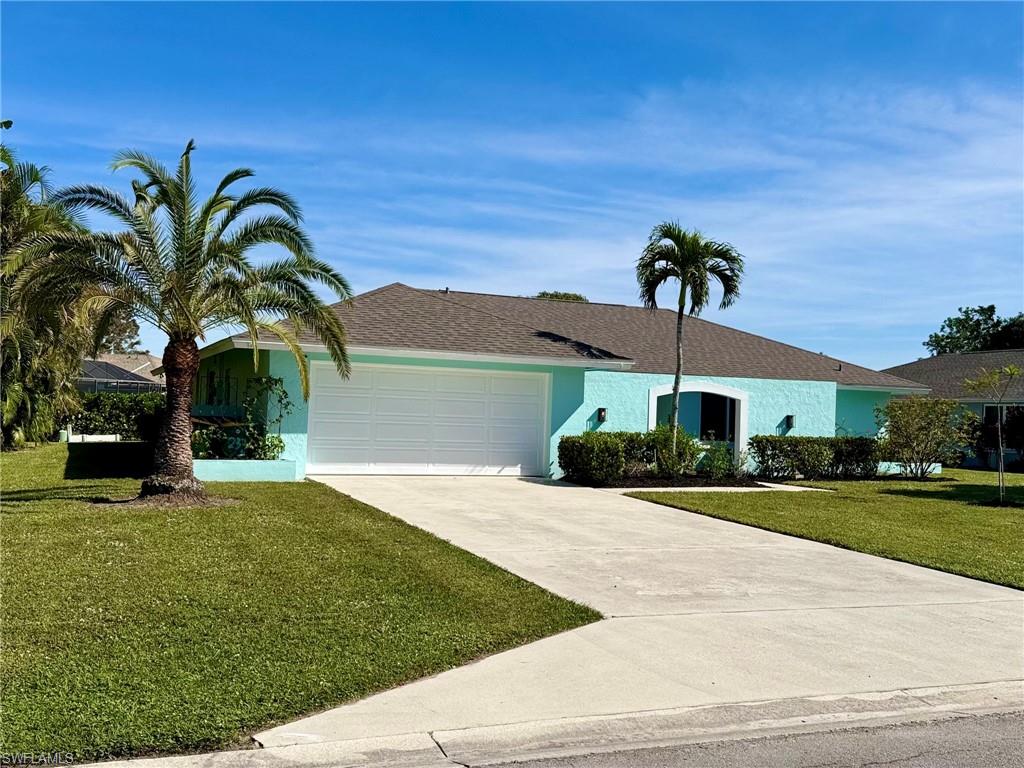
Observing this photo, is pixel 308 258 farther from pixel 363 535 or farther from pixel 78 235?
pixel 363 535

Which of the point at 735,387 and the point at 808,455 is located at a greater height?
the point at 735,387

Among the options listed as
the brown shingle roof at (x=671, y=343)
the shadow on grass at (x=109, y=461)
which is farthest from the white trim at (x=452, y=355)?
the shadow on grass at (x=109, y=461)

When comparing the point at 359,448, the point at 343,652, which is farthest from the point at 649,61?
the point at 343,652

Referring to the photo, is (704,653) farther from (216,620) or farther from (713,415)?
(713,415)

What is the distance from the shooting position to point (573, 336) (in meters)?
21.5

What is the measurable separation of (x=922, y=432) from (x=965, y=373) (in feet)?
52.2

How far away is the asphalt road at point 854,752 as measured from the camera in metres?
4.45

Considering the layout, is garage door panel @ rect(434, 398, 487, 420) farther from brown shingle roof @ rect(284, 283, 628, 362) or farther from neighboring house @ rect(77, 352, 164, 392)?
neighboring house @ rect(77, 352, 164, 392)

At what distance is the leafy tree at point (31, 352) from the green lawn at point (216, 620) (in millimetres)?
8898

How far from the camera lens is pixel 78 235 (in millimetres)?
11930

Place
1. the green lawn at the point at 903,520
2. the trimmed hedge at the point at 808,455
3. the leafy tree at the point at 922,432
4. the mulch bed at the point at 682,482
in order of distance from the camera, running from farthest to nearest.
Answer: the leafy tree at the point at 922,432, the trimmed hedge at the point at 808,455, the mulch bed at the point at 682,482, the green lawn at the point at 903,520

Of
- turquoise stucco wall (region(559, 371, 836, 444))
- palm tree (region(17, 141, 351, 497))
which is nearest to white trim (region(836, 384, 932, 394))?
turquoise stucco wall (region(559, 371, 836, 444))

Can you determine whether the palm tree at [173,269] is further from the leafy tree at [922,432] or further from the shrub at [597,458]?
the leafy tree at [922,432]

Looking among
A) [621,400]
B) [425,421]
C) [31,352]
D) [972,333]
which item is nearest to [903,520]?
[621,400]
